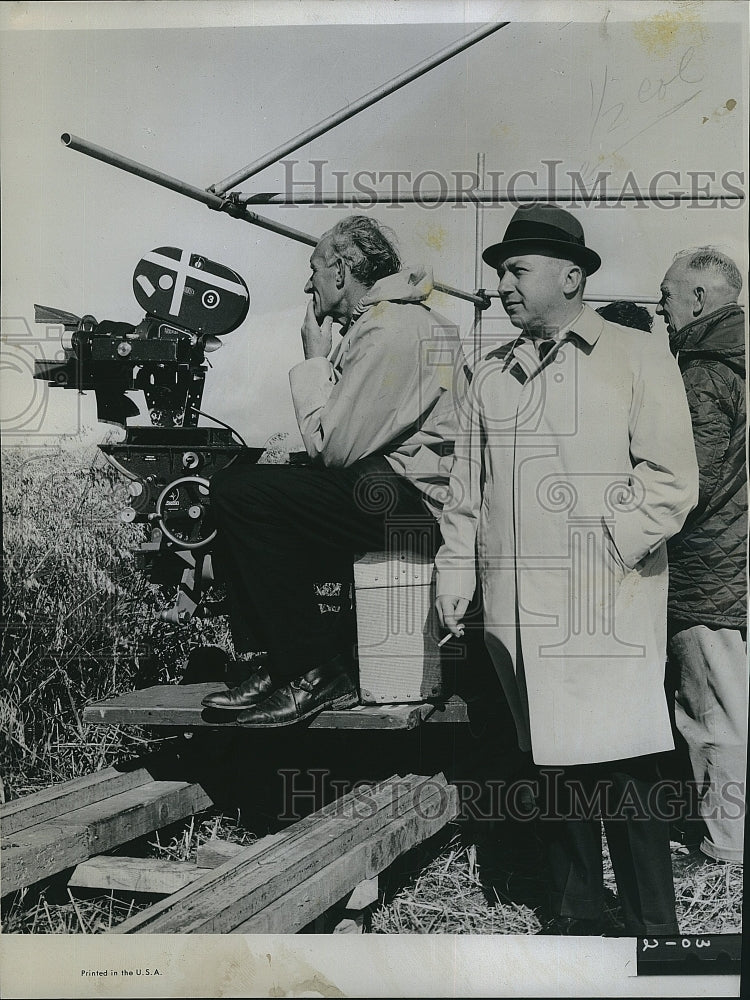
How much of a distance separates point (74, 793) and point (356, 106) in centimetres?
207

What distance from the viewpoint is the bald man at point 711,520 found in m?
2.59

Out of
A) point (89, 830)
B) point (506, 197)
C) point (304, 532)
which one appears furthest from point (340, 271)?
point (89, 830)

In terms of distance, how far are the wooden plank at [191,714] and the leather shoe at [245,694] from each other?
22mm

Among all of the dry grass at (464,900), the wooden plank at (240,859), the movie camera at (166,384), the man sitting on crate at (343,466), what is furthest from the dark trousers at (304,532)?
the dry grass at (464,900)

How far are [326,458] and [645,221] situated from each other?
1070 mm

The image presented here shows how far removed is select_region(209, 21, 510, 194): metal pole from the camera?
257 centimetres

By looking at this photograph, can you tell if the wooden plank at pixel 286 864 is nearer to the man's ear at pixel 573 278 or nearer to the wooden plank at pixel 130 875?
the wooden plank at pixel 130 875

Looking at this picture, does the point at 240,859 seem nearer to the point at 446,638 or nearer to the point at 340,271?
the point at 446,638

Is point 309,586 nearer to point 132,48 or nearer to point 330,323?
point 330,323

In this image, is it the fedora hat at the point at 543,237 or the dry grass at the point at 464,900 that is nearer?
the fedora hat at the point at 543,237

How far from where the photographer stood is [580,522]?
2557mm

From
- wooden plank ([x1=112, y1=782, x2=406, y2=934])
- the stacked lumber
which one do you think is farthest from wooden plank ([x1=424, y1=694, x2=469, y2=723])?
the stacked lumber

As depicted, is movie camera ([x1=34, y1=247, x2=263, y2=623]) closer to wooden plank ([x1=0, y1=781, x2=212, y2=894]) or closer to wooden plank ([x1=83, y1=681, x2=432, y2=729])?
wooden plank ([x1=83, y1=681, x2=432, y2=729])

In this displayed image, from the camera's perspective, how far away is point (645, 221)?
2568mm
